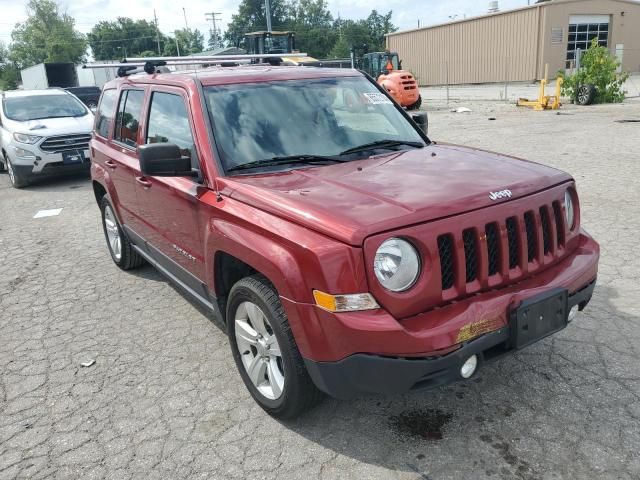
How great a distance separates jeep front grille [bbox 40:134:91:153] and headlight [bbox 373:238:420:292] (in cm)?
937

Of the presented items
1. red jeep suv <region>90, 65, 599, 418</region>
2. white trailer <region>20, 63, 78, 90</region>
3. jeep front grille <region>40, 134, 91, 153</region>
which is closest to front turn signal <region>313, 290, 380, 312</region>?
red jeep suv <region>90, 65, 599, 418</region>

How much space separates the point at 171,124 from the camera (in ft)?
12.4

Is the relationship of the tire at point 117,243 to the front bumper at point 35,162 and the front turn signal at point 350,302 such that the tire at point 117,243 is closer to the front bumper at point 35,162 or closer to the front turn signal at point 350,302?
the front turn signal at point 350,302

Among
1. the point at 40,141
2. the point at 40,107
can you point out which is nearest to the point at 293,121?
the point at 40,141

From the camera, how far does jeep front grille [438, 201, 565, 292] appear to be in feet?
8.37

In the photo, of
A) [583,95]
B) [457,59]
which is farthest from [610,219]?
[457,59]

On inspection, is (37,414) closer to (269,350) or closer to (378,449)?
(269,350)

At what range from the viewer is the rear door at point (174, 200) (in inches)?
137

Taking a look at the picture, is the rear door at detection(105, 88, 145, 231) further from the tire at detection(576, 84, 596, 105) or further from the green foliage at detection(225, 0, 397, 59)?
the green foliage at detection(225, 0, 397, 59)

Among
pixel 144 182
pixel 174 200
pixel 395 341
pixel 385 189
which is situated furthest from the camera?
pixel 144 182

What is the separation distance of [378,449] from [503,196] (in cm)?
143

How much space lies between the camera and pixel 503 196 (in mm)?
2742

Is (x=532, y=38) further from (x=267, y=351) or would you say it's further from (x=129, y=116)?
(x=267, y=351)

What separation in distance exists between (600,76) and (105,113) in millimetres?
18756
